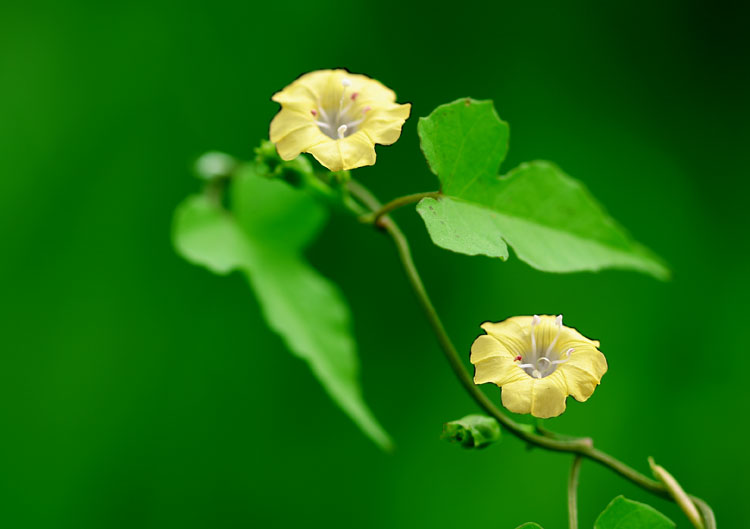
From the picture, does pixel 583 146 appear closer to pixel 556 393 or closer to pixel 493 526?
pixel 493 526

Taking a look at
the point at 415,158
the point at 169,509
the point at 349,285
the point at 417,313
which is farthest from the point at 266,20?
the point at 169,509

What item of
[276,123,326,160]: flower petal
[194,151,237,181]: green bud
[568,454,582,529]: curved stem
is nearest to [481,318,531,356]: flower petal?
[568,454,582,529]: curved stem

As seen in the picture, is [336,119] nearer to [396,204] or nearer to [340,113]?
[340,113]

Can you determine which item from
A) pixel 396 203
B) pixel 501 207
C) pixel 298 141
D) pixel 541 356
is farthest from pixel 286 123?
pixel 541 356

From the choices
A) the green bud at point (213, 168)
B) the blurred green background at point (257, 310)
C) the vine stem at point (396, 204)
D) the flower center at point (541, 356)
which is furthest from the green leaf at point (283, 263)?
the blurred green background at point (257, 310)

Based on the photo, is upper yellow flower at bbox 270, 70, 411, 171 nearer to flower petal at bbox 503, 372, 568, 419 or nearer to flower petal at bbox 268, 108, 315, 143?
flower petal at bbox 268, 108, 315, 143

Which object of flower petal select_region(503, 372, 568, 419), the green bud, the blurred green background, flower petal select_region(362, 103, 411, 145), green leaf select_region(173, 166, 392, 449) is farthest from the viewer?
the blurred green background
